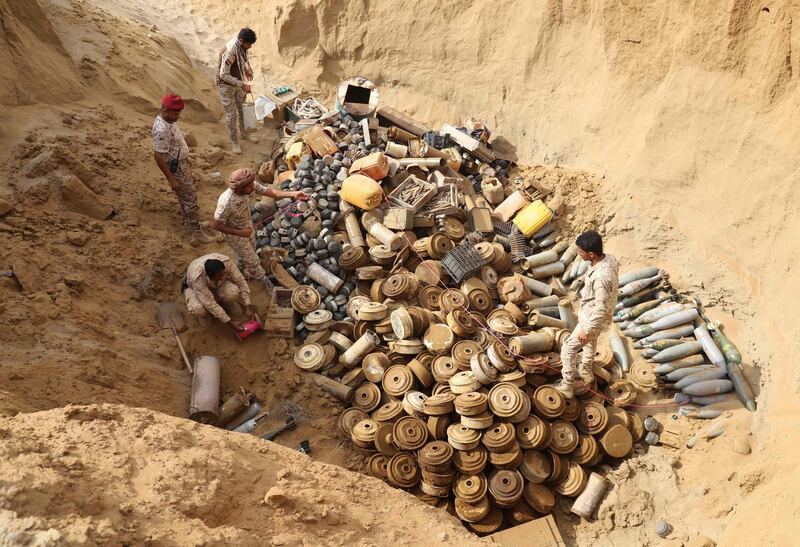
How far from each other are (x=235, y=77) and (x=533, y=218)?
6.50 m

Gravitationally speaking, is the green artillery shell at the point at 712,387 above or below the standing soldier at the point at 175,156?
below

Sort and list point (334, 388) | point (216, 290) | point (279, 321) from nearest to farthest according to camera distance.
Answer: point (334, 388), point (216, 290), point (279, 321)

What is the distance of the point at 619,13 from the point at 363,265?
6511 millimetres

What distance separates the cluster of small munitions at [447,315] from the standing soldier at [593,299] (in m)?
0.60

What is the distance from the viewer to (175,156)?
8227 mm

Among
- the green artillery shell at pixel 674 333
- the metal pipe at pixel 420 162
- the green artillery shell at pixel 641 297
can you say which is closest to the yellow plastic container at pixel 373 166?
the metal pipe at pixel 420 162

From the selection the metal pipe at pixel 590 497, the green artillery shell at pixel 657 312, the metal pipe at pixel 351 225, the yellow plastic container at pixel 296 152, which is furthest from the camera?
the yellow plastic container at pixel 296 152

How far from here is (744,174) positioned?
26.8 ft

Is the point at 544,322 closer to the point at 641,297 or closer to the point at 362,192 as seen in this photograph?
the point at 641,297

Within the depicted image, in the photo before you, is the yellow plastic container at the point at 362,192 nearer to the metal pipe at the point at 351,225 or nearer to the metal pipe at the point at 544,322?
the metal pipe at the point at 351,225

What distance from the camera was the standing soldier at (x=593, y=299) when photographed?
6.31m

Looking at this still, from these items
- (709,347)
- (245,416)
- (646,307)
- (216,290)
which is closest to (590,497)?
(709,347)

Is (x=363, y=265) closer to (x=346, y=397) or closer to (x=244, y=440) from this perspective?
(x=346, y=397)

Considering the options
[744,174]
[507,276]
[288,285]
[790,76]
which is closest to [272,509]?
[288,285]
